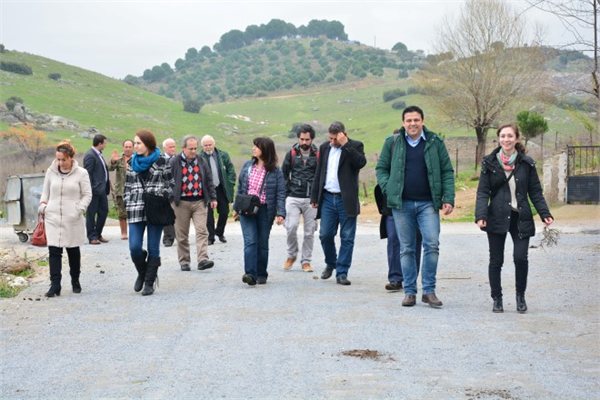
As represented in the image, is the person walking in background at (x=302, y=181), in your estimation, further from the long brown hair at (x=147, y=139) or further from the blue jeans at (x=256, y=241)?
the long brown hair at (x=147, y=139)

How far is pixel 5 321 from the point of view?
28.7 ft

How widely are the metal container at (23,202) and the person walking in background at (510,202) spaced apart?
10.3 m

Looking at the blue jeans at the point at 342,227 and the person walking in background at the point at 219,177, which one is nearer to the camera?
the blue jeans at the point at 342,227

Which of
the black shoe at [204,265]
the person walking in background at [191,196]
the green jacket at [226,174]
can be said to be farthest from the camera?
the green jacket at [226,174]

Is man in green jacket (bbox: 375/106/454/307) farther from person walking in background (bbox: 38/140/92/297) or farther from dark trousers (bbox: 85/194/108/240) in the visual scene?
dark trousers (bbox: 85/194/108/240)

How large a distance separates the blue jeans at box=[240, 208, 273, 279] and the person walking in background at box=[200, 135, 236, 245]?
12.6 ft

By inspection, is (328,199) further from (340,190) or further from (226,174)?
(226,174)

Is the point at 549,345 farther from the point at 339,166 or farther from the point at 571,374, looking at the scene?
the point at 339,166

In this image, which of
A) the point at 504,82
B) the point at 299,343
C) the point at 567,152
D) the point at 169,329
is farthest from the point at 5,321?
the point at 504,82

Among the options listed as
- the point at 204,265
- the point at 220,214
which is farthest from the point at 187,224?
the point at 220,214

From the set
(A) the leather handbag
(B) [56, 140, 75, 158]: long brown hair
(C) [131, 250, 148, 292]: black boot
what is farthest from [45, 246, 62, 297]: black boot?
(B) [56, 140, 75, 158]: long brown hair

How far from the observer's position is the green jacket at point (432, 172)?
356 inches

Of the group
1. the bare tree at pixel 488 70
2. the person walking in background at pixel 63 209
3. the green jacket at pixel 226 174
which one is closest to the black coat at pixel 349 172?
the person walking in background at pixel 63 209

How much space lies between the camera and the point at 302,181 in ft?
38.6
